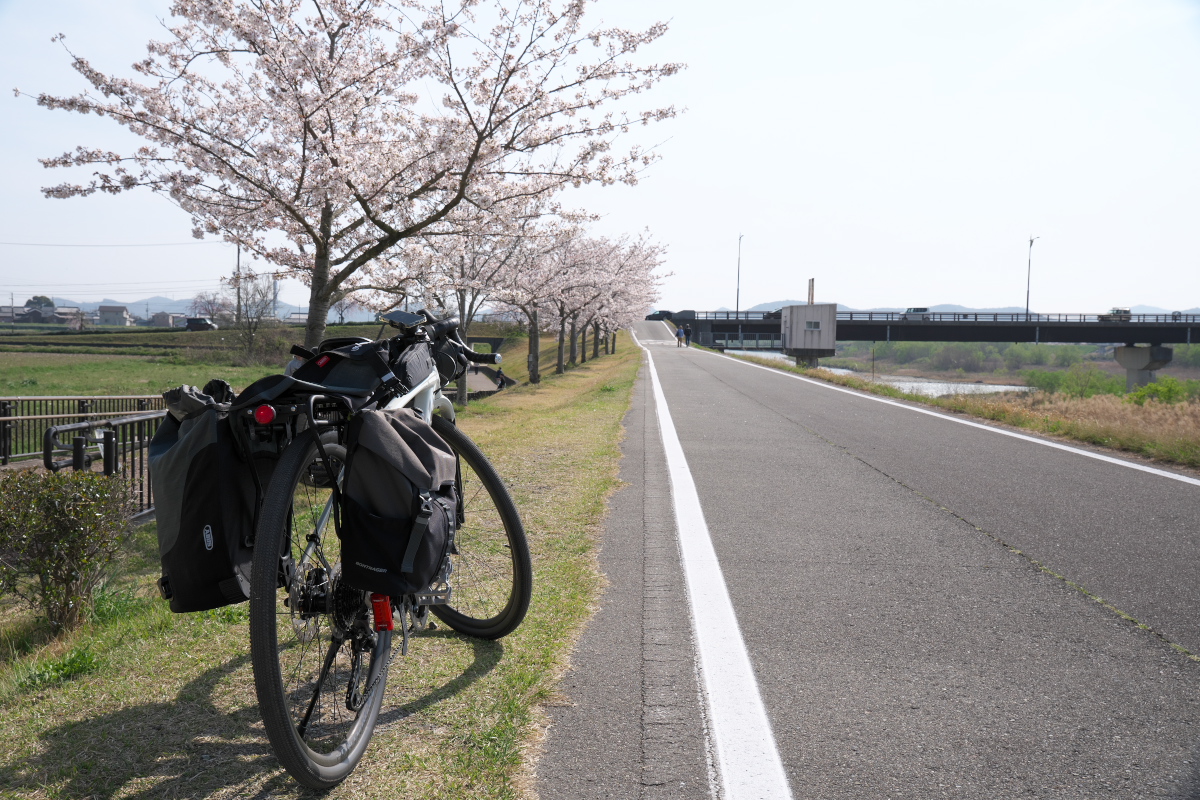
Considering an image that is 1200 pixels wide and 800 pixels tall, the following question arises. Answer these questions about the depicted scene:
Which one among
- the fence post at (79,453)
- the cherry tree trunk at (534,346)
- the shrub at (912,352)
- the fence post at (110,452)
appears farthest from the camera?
the shrub at (912,352)

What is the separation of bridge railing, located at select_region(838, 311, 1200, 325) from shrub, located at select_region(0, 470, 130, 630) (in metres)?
74.4

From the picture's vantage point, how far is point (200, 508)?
233 cm

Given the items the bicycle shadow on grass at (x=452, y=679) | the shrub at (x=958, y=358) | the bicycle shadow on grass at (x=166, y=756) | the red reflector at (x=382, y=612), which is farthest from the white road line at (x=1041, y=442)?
the shrub at (x=958, y=358)

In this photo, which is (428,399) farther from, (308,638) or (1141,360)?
(1141,360)

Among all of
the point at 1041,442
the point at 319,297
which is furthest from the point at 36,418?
the point at 1041,442

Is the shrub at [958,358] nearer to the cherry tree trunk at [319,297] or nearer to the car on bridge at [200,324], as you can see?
the car on bridge at [200,324]

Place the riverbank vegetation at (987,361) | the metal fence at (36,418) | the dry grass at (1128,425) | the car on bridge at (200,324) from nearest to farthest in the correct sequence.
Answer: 1. the dry grass at (1128,425)
2. the metal fence at (36,418)
3. the car on bridge at (200,324)
4. the riverbank vegetation at (987,361)

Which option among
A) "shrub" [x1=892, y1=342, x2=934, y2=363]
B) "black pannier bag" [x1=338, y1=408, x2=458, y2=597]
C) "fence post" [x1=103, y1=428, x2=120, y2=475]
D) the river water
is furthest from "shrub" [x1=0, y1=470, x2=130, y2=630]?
"shrub" [x1=892, y1=342, x2=934, y2=363]

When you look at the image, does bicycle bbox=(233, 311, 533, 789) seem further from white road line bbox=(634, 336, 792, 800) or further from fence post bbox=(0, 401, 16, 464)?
fence post bbox=(0, 401, 16, 464)

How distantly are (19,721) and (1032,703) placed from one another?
3.63 meters

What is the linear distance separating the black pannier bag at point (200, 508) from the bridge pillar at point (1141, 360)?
81348 mm

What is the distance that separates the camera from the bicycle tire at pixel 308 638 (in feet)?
6.47

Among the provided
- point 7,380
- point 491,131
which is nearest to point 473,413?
point 491,131

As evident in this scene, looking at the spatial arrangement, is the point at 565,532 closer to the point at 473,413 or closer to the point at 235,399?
the point at 235,399
